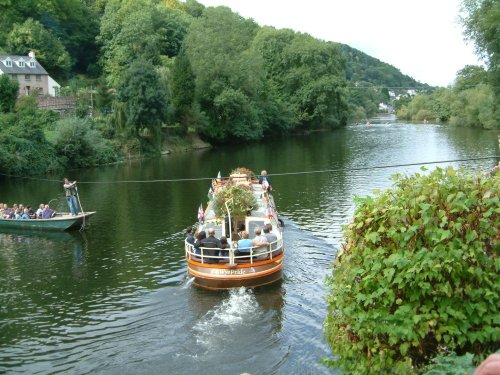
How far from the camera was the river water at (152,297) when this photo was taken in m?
14.5

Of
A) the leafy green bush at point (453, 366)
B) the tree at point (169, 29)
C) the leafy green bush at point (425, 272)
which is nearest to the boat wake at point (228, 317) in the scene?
the leafy green bush at point (425, 272)

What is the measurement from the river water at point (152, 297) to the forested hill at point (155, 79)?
1759cm

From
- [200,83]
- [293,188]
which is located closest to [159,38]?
[200,83]

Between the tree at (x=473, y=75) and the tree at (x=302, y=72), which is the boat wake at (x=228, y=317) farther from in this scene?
the tree at (x=302, y=72)

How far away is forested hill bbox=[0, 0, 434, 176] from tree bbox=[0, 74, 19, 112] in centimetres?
10

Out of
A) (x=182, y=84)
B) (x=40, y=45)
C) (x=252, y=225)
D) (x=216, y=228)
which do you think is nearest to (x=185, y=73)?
(x=182, y=84)

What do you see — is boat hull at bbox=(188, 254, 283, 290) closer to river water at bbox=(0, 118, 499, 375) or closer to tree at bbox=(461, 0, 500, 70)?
river water at bbox=(0, 118, 499, 375)

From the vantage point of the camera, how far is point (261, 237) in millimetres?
19891

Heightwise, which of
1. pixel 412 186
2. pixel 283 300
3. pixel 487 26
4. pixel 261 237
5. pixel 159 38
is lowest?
pixel 283 300

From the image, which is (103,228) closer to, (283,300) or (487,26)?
(283,300)

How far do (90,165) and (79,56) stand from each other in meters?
49.4

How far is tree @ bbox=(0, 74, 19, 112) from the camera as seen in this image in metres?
52.8

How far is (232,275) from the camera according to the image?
744 inches

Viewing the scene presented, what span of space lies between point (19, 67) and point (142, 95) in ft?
79.2
